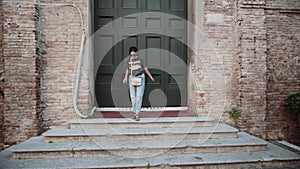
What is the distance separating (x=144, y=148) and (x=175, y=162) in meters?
0.55

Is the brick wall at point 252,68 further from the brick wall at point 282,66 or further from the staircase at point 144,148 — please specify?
the staircase at point 144,148

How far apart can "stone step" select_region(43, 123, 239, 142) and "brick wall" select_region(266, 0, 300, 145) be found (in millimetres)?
1806

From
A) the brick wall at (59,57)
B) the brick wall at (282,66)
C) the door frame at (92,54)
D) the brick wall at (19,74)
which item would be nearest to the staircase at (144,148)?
the brick wall at (19,74)

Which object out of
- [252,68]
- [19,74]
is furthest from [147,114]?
[19,74]

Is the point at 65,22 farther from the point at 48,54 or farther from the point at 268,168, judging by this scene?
the point at 268,168

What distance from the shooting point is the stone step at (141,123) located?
4.29 m

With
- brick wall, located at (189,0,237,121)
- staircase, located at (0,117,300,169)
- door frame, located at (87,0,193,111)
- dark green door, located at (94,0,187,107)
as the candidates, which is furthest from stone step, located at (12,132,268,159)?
dark green door, located at (94,0,187,107)

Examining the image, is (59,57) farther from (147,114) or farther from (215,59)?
(215,59)

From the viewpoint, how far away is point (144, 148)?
3602 millimetres

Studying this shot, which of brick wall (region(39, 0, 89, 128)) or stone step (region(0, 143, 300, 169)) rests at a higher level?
brick wall (region(39, 0, 89, 128))

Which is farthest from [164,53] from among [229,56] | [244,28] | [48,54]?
[48,54]

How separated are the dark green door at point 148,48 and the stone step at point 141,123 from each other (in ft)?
4.57

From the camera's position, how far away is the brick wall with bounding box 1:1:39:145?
4.44m

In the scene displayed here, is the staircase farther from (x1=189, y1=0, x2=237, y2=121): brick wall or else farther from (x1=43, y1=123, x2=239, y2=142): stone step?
(x1=189, y1=0, x2=237, y2=121): brick wall
